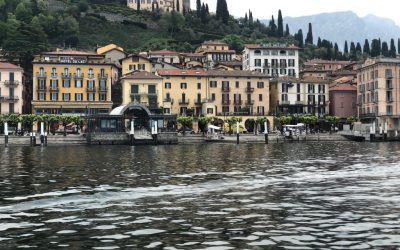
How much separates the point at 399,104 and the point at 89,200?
116 meters

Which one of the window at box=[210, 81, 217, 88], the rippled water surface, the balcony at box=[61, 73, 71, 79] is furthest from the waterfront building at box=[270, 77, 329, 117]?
the rippled water surface

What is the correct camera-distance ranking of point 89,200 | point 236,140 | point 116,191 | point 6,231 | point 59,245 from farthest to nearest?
point 236,140, point 116,191, point 89,200, point 6,231, point 59,245

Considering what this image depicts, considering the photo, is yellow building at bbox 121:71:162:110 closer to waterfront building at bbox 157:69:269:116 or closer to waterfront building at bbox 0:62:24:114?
waterfront building at bbox 157:69:269:116

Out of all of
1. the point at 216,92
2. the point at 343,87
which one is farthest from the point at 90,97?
the point at 343,87

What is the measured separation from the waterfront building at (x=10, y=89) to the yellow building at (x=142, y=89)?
2238cm

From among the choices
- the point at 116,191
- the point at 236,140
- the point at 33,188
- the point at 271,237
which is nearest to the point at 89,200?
the point at 116,191

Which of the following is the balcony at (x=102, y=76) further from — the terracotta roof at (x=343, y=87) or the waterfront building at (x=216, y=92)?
the terracotta roof at (x=343, y=87)

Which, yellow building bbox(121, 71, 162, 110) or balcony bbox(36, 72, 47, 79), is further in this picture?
balcony bbox(36, 72, 47, 79)

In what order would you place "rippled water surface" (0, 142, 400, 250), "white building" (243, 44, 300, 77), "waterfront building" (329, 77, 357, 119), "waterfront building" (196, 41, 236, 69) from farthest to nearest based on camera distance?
1. "waterfront building" (196, 41, 236, 69)
2. "white building" (243, 44, 300, 77)
3. "waterfront building" (329, 77, 357, 119)
4. "rippled water surface" (0, 142, 400, 250)

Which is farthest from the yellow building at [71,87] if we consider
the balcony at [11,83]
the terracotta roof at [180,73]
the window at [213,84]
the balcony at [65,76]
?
the window at [213,84]

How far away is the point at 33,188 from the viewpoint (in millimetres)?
29422

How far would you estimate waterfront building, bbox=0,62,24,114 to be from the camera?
120706 mm

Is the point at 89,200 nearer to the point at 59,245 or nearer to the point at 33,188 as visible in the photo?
the point at 33,188

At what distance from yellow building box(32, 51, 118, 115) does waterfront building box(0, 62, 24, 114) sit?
11.4 ft
